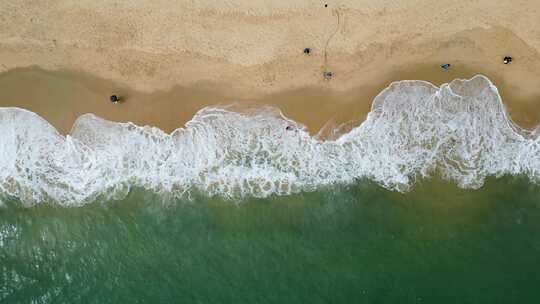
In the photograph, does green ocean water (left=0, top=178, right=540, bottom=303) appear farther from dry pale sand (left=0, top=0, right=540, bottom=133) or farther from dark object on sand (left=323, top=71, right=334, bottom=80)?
dark object on sand (left=323, top=71, right=334, bottom=80)

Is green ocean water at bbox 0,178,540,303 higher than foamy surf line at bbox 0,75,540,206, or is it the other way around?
foamy surf line at bbox 0,75,540,206

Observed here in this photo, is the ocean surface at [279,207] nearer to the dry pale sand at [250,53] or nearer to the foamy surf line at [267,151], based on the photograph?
the foamy surf line at [267,151]

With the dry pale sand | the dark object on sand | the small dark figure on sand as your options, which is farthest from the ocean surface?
the dark object on sand

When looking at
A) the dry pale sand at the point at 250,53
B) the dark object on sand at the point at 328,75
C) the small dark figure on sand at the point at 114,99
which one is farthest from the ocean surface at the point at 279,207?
the dark object on sand at the point at 328,75

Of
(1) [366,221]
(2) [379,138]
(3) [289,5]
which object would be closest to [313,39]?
(3) [289,5]

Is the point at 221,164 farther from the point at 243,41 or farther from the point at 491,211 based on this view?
the point at 491,211
